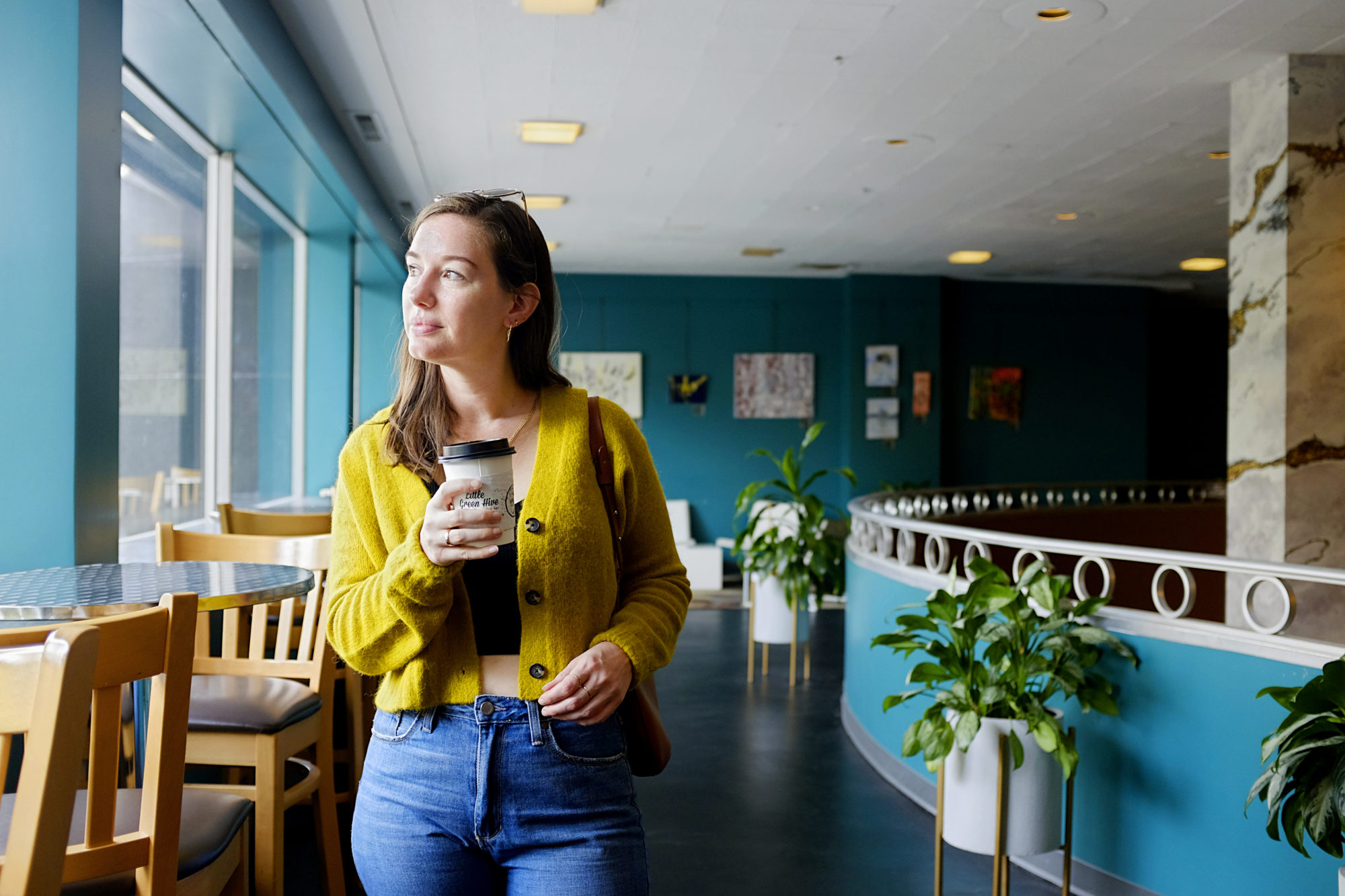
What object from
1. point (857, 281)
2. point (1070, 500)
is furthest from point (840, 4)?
point (1070, 500)

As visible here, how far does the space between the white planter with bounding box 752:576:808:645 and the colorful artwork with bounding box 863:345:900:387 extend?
4926mm

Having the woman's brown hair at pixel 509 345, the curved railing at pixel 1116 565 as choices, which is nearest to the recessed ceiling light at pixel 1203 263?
the curved railing at pixel 1116 565

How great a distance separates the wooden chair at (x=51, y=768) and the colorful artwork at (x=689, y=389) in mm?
9553

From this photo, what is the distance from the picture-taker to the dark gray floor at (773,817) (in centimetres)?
305

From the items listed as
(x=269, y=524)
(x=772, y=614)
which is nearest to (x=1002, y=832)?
(x=269, y=524)

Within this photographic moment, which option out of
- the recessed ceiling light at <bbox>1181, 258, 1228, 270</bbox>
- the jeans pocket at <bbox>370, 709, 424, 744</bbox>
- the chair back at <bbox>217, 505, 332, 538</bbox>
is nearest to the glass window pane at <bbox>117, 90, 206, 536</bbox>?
the chair back at <bbox>217, 505, 332, 538</bbox>

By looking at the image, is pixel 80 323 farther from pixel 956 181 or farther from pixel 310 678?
pixel 956 181

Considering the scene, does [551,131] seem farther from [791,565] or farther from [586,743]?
[586,743]

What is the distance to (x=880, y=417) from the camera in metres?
→ 10.3

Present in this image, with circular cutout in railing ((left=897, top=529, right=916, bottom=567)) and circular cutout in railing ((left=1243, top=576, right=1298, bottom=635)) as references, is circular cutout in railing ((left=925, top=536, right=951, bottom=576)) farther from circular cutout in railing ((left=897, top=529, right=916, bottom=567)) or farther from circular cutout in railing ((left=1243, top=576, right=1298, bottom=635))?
circular cutout in railing ((left=1243, top=576, right=1298, bottom=635))

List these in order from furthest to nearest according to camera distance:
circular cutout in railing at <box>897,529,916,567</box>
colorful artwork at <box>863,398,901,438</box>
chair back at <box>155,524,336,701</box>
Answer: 1. colorful artwork at <box>863,398,901,438</box>
2. circular cutout in railing at <box>897,529,916,567</box>
3. chair back at <box>155,524,336,701</box>

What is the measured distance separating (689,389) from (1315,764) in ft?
28.6

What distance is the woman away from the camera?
3.60 feet

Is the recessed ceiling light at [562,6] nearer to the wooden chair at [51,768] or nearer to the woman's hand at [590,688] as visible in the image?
the woman's hand at [590,688]
